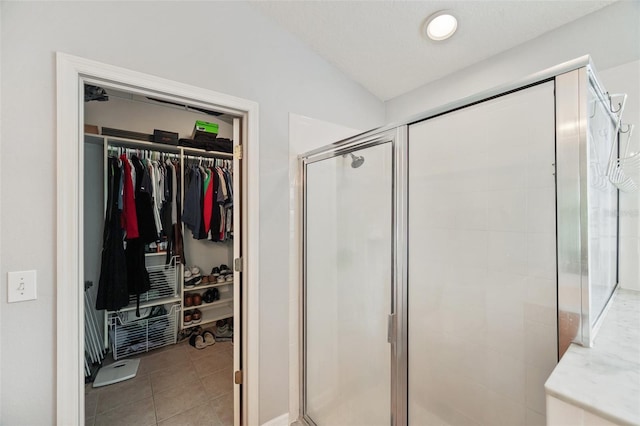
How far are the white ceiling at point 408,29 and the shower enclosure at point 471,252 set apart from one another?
29.1 inches

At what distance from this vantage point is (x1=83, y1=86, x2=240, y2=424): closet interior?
2180 millimetres

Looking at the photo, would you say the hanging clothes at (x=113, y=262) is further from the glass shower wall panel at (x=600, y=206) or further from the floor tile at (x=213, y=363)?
the glass shower wall panel at (x=600, y=206)

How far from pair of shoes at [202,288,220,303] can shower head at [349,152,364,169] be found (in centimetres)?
234

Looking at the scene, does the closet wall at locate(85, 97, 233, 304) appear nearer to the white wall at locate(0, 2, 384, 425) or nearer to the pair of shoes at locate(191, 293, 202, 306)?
the pair of shoes at locate(191, 293, 202, 306)

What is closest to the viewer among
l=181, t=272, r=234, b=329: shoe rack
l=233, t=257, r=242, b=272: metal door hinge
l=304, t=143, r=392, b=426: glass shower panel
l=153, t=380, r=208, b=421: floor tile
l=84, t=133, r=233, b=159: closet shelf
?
l=304, t=143, r=392, b=426: glass shower panel

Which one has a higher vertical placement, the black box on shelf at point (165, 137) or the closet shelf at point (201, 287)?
the black box on shelf at point (165, 137)

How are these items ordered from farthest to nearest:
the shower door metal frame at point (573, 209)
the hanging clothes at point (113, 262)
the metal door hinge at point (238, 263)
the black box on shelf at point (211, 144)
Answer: the black box on shelf at point (211, 144)
the hanging clothes at point (113, 262)
the metal door hinge at point (238, 263)
the shower door metal frame at point (573, 209)

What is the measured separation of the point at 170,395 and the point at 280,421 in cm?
94

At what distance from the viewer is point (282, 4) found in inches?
60.6

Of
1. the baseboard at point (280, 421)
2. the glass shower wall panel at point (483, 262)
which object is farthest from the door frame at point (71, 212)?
the glass shower wall panel at point (483, 262)

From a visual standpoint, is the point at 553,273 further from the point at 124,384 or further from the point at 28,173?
the point at 124,384

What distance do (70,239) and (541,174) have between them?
73.7 inches

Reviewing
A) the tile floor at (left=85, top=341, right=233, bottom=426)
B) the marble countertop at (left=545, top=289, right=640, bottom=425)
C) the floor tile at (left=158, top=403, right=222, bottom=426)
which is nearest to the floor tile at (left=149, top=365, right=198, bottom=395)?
the tile floor at (left=85, top=341, right=233, bottom=426)

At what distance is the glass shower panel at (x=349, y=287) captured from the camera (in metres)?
1.33
